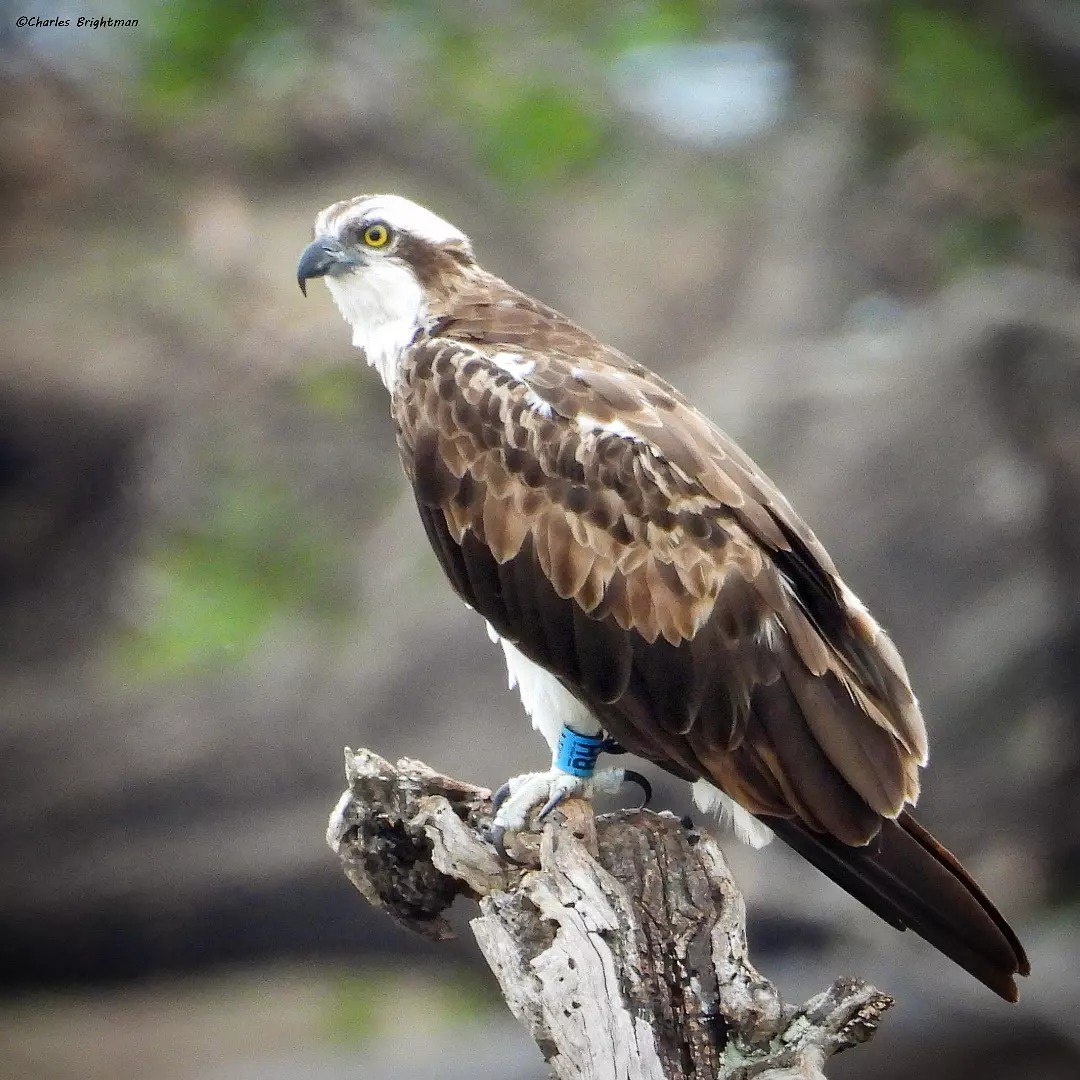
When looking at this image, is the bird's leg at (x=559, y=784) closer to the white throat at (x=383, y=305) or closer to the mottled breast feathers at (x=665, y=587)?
the mottled breast feathers at (x=665, y=587)

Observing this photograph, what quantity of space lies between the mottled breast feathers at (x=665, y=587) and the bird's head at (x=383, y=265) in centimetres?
28

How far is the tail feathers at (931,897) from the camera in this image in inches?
81.2

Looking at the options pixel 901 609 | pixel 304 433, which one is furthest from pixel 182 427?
pixel 901 609

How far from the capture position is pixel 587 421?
228 centimetres

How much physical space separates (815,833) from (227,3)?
3.84 metres

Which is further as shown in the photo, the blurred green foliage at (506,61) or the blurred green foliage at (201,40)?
the blurred green foliage at (506,61)

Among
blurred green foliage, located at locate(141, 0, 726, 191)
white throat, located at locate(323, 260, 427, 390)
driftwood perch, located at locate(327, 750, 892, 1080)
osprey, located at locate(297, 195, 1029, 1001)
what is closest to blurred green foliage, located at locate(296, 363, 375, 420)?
blurred green foliage, located at locate(141, 0, 726, 191)

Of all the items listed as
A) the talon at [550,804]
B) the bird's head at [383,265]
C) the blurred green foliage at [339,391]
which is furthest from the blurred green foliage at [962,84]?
the talon at [550,804]

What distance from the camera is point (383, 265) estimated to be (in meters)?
2.62

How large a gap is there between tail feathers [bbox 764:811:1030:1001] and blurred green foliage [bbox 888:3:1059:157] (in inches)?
142

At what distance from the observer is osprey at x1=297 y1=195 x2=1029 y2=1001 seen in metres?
2.14

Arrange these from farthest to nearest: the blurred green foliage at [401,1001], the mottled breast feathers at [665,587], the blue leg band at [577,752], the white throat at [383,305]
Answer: the blurred green foliage at [401,1001] → the white throat at [383,305] → the blue leg band at [577,752] → the mottled breast feathers at [665,587]

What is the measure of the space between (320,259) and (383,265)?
126 mm

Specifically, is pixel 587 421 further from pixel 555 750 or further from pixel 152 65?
pixel 152 65
